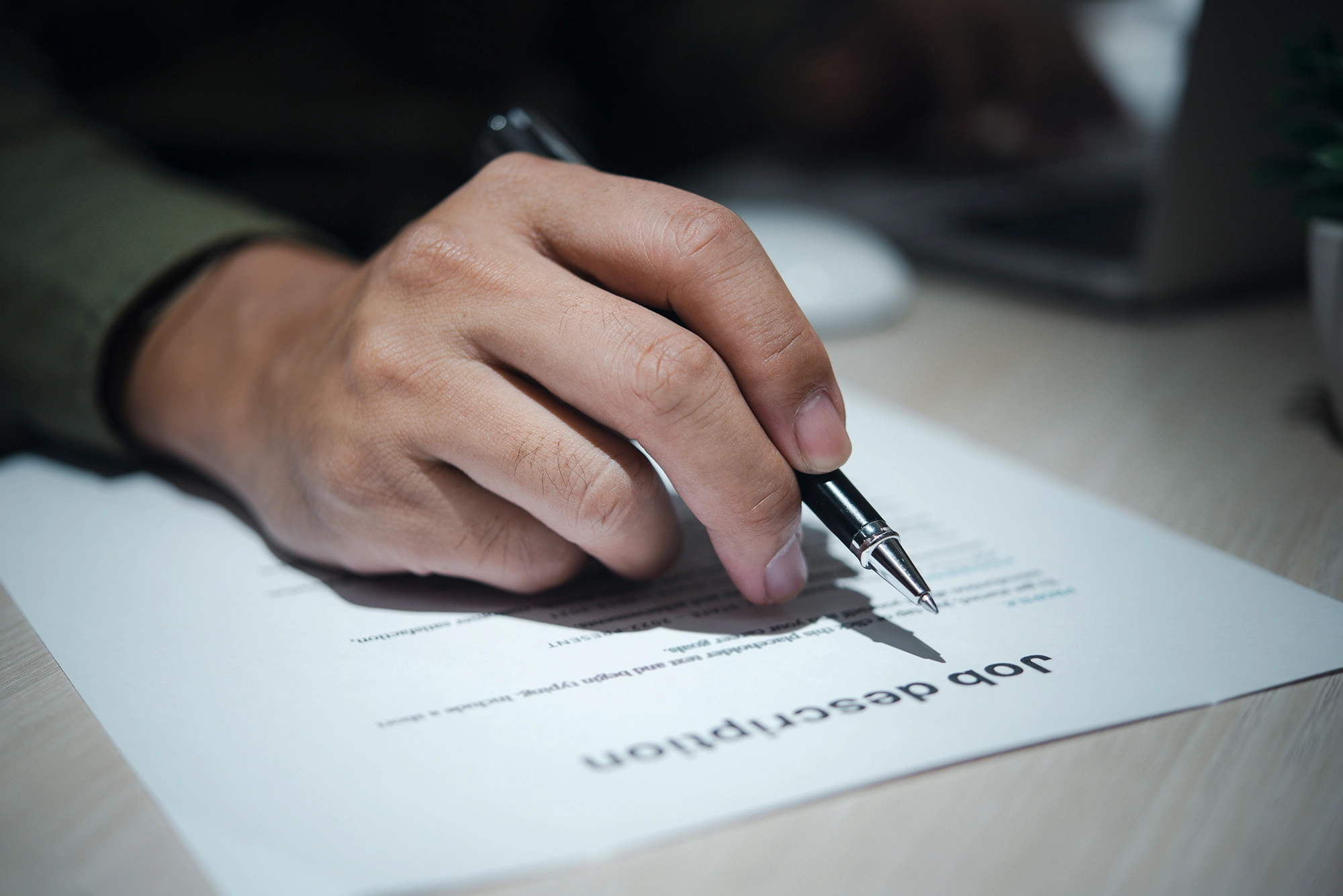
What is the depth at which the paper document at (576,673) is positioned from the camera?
0.79 feet

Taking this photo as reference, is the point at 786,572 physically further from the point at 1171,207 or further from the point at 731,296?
the point at 1171,207

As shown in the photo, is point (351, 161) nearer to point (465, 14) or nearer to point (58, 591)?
point (465, 14)

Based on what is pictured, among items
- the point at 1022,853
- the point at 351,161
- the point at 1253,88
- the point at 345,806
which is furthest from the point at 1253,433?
the point at 351,161

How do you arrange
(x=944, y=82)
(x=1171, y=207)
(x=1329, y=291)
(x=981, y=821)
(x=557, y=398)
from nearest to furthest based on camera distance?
(x=981, y=821), (x=557, y=398), (x=1329, y=291), (x=1171, y=207), (x=944, y=82)

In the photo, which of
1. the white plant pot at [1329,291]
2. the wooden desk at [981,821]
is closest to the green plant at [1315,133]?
the white plant pot at [1329,291]

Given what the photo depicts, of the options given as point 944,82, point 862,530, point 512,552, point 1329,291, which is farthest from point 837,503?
point 944,82

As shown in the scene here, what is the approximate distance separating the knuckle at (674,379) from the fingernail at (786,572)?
60 millimetres

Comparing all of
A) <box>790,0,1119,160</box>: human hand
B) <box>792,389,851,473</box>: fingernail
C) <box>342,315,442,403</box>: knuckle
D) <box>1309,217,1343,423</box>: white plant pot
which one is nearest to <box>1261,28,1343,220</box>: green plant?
<box>1309,217,1343,423</box>: white plant pot

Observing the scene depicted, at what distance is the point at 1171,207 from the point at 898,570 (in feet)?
1.57

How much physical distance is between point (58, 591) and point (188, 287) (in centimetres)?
20

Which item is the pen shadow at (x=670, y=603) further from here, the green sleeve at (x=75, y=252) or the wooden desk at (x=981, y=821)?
the green sleeve at (x=75, y=252)

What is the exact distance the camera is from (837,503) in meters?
0.33

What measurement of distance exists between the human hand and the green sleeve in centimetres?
79

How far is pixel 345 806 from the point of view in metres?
0.24
